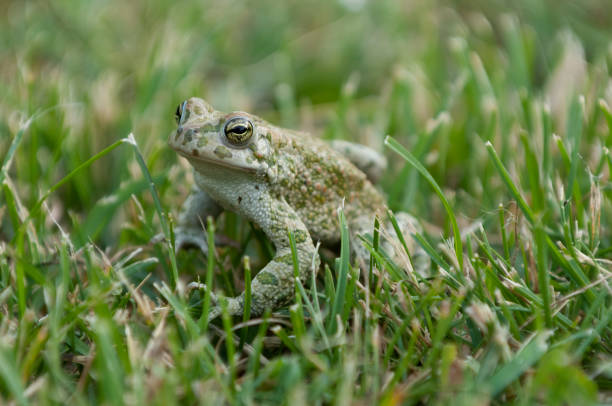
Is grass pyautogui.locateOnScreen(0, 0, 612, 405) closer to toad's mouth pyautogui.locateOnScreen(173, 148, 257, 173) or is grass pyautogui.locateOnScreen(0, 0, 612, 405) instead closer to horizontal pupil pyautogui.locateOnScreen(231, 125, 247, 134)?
toad's mouth pyautogui.locateOnScreen(173, 148, 257, 173)

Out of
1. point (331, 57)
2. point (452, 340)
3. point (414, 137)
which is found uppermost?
point (331, 57)

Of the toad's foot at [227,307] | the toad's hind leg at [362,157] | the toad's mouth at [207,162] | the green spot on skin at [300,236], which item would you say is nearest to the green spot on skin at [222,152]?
the toad's mouth at [207,162]

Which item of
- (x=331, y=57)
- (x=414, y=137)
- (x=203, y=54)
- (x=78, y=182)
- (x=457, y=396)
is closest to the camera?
(x=457, y=396)

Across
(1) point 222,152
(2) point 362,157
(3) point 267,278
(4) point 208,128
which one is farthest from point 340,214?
(2) point 362,157

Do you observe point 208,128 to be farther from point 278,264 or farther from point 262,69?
→ point 262,69

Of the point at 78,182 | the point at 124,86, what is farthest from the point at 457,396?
the point at 124,86

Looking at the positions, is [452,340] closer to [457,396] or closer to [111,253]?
[457,396]

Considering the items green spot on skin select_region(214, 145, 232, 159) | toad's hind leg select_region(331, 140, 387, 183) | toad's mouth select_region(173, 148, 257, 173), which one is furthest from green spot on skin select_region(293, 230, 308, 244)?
toad's hind leg select_region(331, 140, 387, 183)
